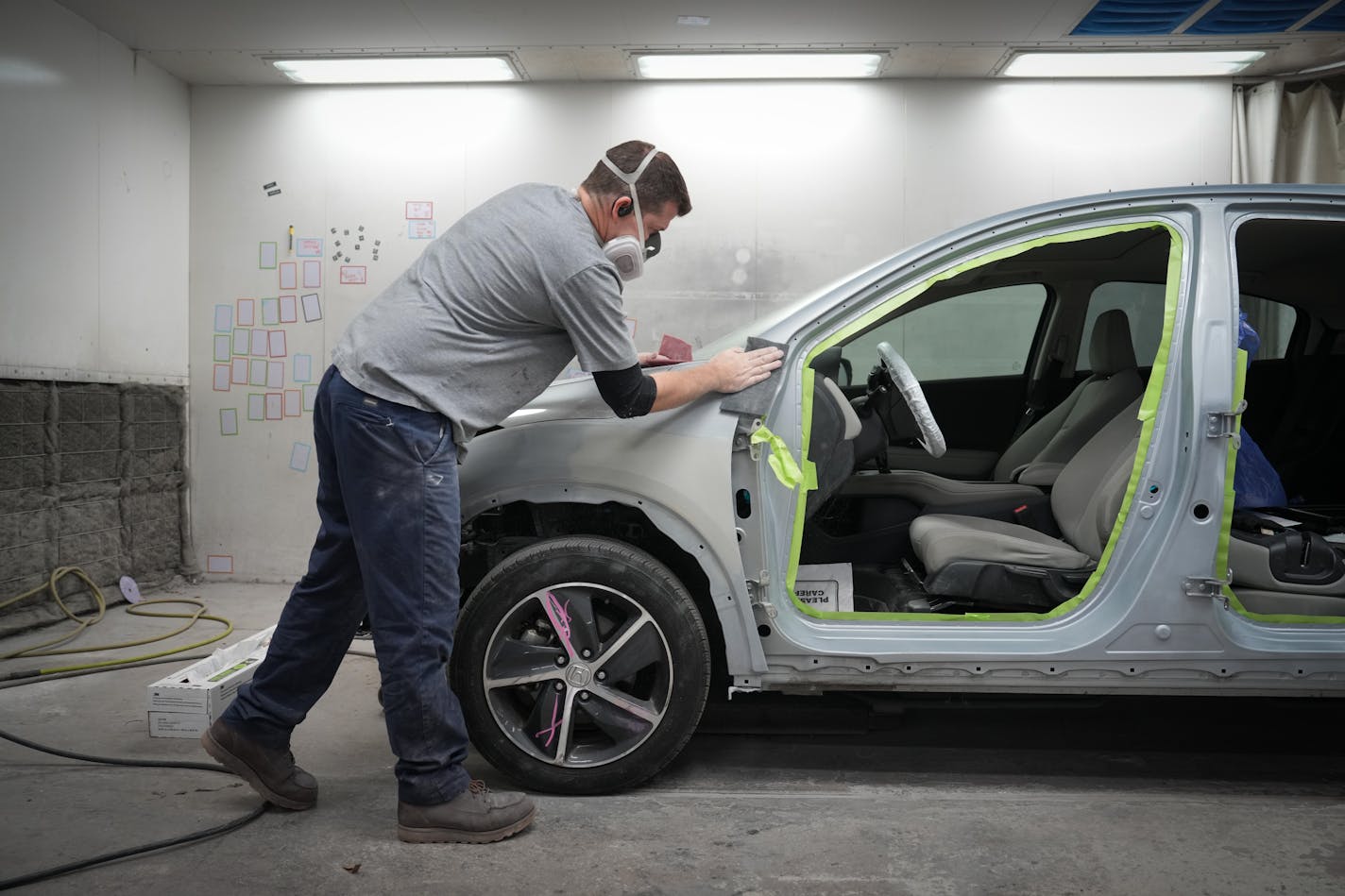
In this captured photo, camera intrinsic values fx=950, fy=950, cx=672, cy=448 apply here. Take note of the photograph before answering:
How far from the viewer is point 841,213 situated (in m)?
5.91

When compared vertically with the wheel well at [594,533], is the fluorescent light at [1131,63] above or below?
above

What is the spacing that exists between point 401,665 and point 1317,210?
9.00 ft

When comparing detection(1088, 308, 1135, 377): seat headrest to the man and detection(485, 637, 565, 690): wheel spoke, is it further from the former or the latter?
detection(485, 637, 565, 690): wheel spoke

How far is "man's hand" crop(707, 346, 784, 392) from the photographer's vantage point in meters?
2.50

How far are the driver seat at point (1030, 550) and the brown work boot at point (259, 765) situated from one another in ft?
6.07

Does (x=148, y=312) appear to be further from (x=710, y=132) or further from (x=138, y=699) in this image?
(x=710, y=132)

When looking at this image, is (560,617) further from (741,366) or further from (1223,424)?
(1223,424)

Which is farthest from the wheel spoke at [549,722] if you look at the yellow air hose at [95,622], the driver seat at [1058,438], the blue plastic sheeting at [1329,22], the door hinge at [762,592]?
the blue plastic sheeting at [1329,22]

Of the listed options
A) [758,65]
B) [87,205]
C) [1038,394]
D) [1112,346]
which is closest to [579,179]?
[758,65]

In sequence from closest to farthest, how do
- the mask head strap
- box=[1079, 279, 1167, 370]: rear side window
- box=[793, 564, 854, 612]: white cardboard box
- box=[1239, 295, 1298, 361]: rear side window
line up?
the mask head strap < box=[793, 564, 854, 612]: white cardboard box < box=[1239, 295, 1298, 361]: rear side window < box=[1079, 279, 1167, 370]: rear side window

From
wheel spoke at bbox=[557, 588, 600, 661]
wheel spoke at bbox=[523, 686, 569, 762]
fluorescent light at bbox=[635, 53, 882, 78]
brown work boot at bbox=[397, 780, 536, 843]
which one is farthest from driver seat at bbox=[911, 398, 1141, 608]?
fluorescent light at bbox=[635, 53, 882, 78]

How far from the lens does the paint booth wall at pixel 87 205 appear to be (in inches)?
188

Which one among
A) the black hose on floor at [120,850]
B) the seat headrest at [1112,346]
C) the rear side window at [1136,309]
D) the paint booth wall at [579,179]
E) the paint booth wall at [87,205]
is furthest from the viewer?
the paint booth wall at [579,179]

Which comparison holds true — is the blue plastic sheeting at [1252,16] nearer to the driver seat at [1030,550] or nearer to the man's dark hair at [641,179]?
the driver seat at [1030,550]
